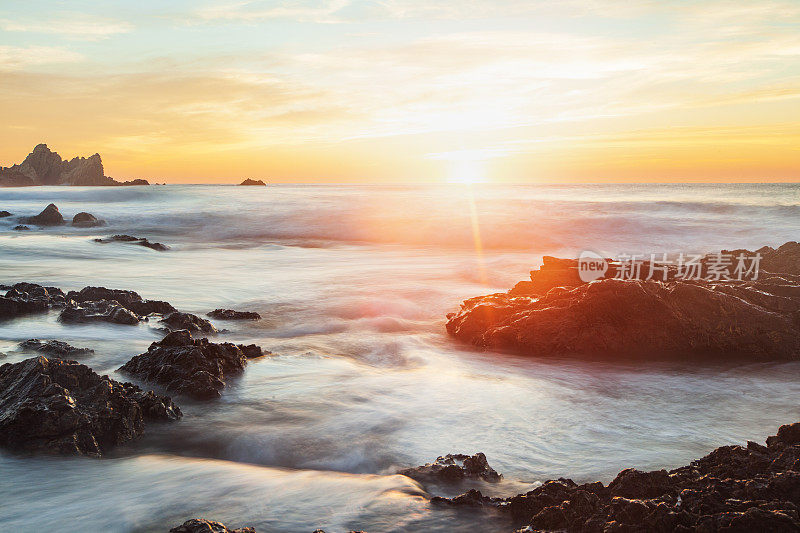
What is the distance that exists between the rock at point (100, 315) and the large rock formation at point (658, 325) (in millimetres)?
5104

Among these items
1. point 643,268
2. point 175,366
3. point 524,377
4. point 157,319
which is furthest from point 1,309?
point 643,268

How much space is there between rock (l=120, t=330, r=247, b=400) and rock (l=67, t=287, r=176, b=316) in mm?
3047

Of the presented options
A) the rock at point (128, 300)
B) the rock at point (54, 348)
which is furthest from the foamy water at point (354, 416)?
the rock at point (128, 300)

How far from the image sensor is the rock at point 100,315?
28.3ft

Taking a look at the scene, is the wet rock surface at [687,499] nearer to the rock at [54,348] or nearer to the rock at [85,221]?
the rock at [54,348]

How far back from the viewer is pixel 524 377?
275 inches

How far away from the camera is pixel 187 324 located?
343 inches

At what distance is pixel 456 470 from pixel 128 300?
7426 millimetres

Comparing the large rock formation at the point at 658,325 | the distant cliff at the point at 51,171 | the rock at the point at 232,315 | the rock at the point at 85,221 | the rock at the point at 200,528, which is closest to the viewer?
the rock at the point at 200,528

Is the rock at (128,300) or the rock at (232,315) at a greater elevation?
the rock at (128,300)

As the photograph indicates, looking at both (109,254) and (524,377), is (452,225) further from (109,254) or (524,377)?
(524,377)

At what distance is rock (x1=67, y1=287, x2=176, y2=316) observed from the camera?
31.4 feet

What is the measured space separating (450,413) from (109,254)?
53.7 ft

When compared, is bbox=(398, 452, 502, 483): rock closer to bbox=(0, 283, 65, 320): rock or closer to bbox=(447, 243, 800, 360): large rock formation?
bbox=(447, 243, 800, 360): large rock formation
